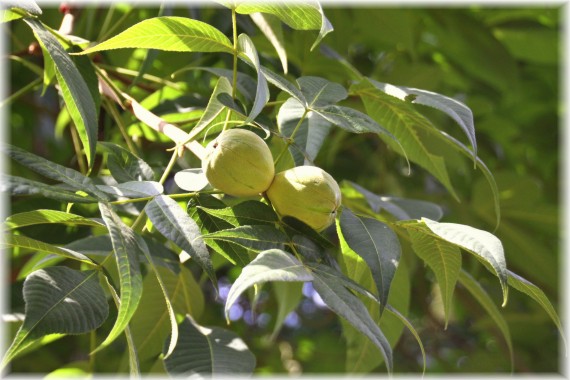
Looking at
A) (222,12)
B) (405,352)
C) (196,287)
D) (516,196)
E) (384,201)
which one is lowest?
(405,352)

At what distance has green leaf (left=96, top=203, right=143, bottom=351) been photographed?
0.46 m

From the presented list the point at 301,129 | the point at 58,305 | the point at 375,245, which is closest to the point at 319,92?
the point at 301,129

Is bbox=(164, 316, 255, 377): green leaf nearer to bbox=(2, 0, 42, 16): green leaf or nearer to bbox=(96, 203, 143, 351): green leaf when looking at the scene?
bbox=(96, 203, 143, 351): green leaf

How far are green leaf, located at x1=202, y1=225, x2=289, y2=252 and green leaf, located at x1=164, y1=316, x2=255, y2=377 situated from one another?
14cm

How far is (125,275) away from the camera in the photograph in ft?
1.53

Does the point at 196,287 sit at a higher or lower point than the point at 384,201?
lower

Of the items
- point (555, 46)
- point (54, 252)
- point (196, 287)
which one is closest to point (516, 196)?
point (555, 46)

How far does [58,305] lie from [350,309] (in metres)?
0.19

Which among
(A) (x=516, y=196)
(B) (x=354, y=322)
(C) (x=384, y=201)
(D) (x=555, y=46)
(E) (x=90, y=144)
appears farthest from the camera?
(D) (x=555, y=46)

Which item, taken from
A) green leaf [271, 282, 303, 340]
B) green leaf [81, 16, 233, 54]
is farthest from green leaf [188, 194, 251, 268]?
green leaf [271, 282, 303, 340]

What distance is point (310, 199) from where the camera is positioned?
1.77 feet

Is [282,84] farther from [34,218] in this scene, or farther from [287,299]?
[287,299]

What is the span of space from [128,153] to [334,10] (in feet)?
2.14

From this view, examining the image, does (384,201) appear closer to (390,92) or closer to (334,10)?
(390,92)
